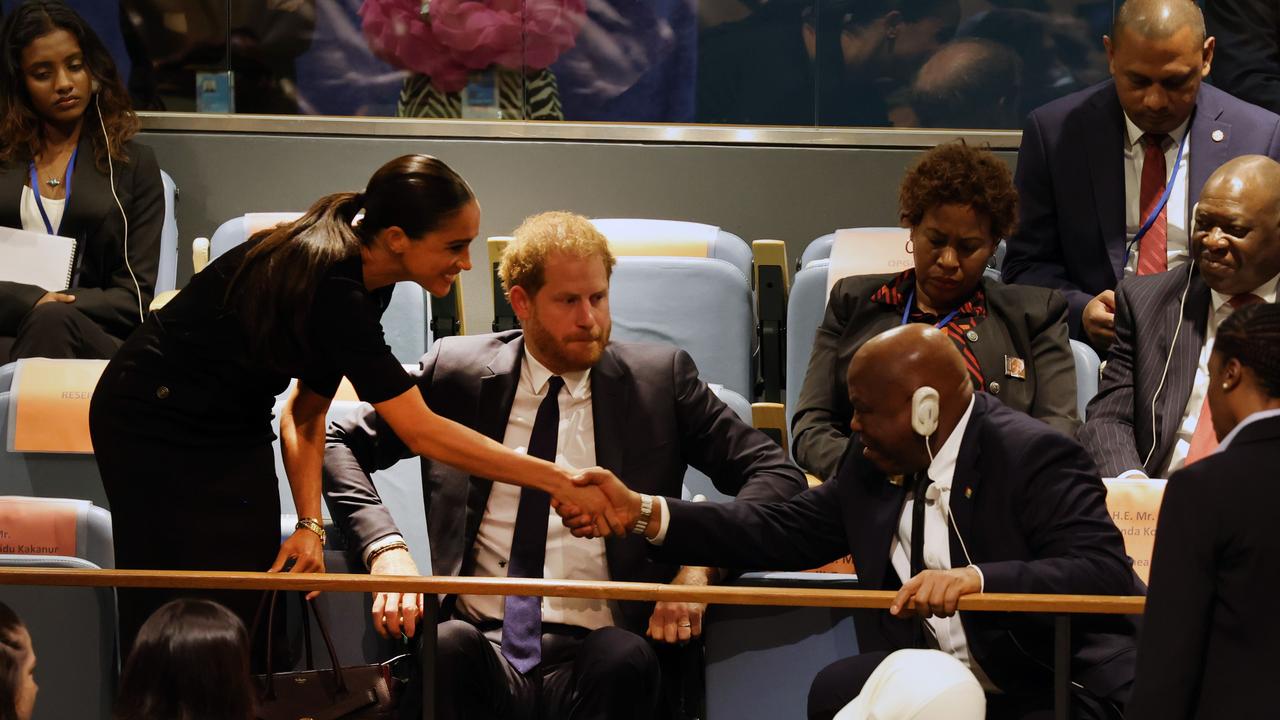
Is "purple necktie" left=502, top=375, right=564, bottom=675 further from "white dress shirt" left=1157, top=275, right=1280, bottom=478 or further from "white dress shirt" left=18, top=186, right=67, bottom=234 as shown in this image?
"white dress shirt" left=18, top=186, right=67, bottom=234

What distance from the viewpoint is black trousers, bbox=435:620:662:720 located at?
243 cm

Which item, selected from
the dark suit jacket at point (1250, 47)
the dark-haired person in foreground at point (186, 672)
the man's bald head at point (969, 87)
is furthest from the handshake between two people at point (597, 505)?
the dark suit jacket at point (1250, 47)

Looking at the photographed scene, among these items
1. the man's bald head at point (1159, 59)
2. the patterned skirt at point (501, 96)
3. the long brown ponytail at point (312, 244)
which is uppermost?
the patterned skirt at point (501, 96)

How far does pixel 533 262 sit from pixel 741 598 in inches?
38.7

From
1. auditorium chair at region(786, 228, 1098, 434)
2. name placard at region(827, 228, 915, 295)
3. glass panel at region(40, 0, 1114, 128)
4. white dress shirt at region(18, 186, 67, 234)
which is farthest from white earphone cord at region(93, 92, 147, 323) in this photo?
name placard at region(827, 228, 915, 295)

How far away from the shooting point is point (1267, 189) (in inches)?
121

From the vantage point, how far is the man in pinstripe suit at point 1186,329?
10.0ft

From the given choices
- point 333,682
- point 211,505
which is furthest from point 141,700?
point 211,505

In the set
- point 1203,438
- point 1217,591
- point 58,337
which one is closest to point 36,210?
point 58,337

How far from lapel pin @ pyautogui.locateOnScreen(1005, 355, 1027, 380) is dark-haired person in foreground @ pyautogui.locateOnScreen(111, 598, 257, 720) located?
5.71ft

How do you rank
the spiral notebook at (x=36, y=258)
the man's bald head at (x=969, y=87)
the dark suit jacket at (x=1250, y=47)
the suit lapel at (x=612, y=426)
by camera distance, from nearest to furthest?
the suit lapel at (x=612, y=426) → the spiral notebook at (x=36, y=258) → the dark suit jacket at (x=1250, y=47) → the man's bald head at (x=969, y=87)

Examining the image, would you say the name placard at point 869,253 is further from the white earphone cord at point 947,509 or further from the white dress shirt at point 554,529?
the white earphone cord at point 947,509

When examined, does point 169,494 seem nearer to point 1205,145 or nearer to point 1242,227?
point 1242,227

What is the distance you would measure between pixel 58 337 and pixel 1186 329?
2.65 meters
